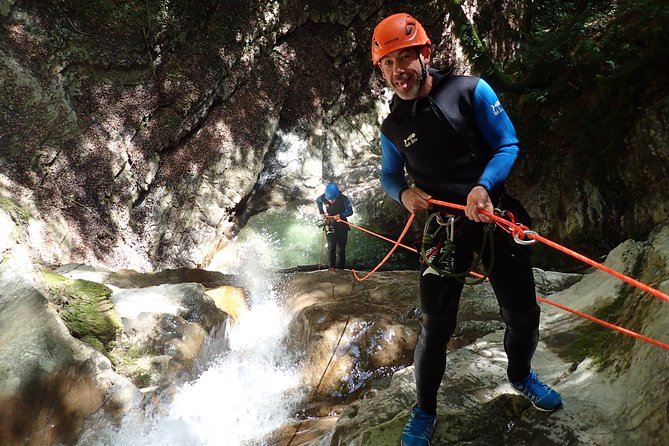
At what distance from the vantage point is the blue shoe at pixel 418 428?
2209 millimetres

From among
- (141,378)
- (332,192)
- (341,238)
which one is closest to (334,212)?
(332,192)

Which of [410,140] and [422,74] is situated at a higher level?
[422,74]

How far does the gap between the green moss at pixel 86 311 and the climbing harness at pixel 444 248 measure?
163 inches

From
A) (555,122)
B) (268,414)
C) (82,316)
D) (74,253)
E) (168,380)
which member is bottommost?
(268,414)

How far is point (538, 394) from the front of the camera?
229cm

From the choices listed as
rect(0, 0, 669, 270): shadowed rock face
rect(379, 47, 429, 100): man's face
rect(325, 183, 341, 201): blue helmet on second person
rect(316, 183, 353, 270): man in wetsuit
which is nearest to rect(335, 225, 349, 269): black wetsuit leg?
rect(316, 183, 353, 270): man in wetsuit

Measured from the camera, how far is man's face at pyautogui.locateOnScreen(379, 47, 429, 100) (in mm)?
1959

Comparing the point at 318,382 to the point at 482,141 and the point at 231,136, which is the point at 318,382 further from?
the point at 231,136

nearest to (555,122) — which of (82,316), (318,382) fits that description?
(318,382)

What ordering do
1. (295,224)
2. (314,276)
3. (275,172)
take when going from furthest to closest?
1. (275,172)
2. (295,224)
3. (314,276)

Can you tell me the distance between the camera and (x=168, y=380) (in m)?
4.62

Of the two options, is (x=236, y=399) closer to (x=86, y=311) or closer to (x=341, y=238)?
(x=86, y=311)

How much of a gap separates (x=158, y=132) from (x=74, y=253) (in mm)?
3612

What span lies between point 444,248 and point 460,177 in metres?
0.37
